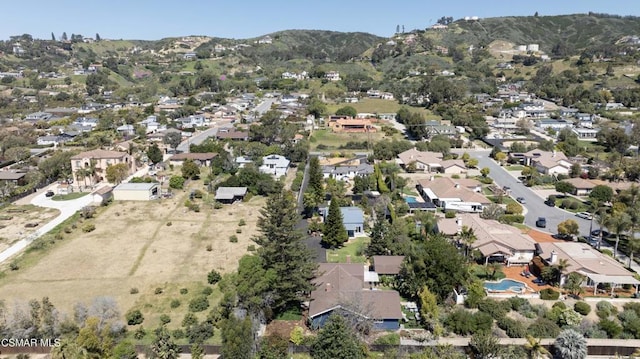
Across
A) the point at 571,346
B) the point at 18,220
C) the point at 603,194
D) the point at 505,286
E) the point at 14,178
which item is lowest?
the point at 505,286

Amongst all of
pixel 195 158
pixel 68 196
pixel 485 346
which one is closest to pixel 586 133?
pixel 195 158

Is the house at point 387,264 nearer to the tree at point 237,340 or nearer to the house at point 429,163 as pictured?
the tree at point 237,340

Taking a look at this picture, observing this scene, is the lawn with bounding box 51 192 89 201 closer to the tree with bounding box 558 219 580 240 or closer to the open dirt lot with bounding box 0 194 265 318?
the open dirt lot with bounding box 0 194 265 318

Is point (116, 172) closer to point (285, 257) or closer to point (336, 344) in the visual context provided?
point (285, 257)

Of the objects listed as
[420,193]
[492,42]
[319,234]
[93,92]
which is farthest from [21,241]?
[492,42]

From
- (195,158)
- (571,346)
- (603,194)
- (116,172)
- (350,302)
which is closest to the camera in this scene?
(571,346)

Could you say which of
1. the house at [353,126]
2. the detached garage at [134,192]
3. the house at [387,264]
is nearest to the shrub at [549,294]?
the house at [387,264]
